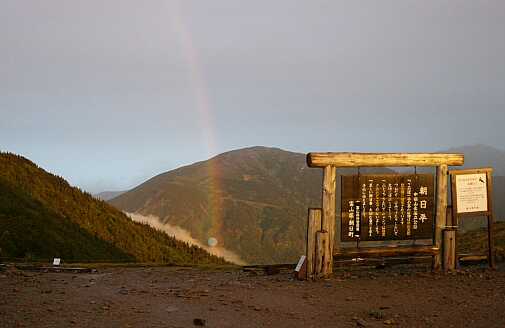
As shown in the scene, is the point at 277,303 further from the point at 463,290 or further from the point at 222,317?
the point at 463,290

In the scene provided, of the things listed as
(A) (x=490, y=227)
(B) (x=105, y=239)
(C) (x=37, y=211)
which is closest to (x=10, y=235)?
(C) (x=37, y=211)

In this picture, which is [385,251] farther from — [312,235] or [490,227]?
[490,227]

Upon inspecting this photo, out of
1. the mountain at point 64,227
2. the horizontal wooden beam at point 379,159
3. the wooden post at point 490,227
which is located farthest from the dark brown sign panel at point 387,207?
the mountain at point 64,227

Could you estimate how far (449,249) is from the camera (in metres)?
14.1

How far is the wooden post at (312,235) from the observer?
43.4ft

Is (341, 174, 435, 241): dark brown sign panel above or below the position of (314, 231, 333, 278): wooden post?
above

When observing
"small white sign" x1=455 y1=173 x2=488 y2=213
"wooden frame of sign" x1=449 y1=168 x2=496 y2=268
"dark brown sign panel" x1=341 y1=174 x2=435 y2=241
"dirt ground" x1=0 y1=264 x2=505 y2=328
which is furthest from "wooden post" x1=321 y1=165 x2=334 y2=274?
"small white sign" x1=455 y1=173 x2=488 y2=213

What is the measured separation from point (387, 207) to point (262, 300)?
17.0ft

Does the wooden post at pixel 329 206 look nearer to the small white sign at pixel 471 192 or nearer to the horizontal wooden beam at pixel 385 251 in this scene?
the horizontal wooden beam at pixel 385 251

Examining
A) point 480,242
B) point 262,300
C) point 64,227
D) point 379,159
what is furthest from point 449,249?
point 64,227

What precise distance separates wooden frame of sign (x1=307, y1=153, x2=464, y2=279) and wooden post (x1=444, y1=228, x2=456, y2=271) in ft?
0.60

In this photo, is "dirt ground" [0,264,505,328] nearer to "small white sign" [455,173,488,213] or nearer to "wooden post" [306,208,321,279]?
"wooden post" [306,208,321,279]

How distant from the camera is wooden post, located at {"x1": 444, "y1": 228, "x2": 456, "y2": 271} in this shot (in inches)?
553

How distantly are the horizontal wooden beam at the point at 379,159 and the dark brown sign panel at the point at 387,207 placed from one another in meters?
0.40
